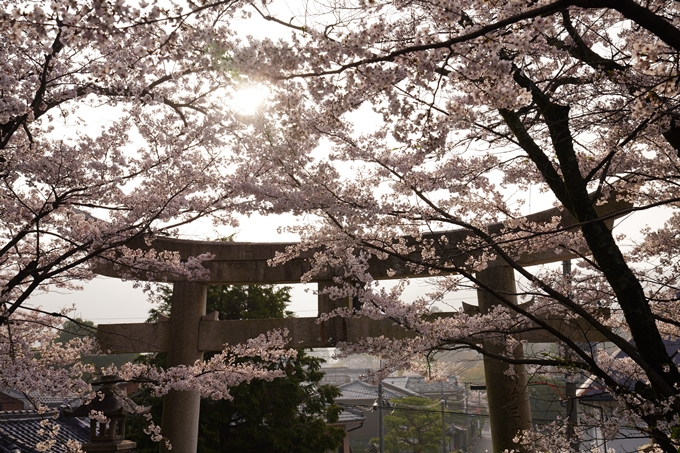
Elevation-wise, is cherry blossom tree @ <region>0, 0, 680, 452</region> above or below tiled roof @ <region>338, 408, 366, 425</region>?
above

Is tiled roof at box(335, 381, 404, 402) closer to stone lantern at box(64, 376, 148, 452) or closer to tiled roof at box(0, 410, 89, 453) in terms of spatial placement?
tiled roof at box(0, 410, 89, 453)

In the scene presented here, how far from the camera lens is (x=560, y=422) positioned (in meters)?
5.04

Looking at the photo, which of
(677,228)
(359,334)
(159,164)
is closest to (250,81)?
(159,164)

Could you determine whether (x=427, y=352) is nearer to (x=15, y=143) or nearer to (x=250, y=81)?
(x=250, y=81)

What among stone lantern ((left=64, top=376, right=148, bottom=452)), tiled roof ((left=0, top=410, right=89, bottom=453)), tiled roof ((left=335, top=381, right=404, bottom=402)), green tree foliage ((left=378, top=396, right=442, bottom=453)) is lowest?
green tree foliage ((left=378, top=396, right=442, bottom=453))

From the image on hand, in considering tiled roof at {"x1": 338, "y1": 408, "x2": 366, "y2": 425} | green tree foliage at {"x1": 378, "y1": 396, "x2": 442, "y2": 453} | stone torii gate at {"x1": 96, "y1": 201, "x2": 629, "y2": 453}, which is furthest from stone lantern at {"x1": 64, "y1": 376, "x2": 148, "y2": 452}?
green tree foliage at {"x1": 378, "y1": 396, "x2": 442, "y2": 453}

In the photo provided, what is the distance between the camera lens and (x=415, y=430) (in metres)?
26.8

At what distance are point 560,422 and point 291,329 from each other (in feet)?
17.0

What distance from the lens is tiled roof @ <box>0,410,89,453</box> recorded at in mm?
10477

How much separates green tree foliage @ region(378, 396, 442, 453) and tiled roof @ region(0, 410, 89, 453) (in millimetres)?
17046

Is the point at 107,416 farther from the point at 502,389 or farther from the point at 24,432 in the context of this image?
the point at 502,389

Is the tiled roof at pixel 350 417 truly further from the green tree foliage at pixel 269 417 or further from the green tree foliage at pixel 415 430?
the green tree foliage at pixel 269 417

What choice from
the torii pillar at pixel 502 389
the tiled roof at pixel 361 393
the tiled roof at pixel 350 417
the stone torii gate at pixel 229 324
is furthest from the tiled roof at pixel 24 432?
the tiled roof at pixel 361 393

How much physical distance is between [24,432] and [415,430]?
20.0m
